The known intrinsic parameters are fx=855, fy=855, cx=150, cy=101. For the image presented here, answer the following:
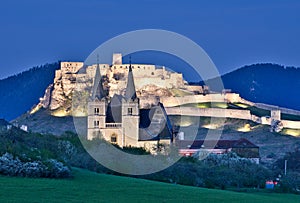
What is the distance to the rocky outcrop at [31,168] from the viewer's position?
85.3ft

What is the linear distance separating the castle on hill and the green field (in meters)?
39.5

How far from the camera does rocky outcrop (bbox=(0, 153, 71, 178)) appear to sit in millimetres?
26000

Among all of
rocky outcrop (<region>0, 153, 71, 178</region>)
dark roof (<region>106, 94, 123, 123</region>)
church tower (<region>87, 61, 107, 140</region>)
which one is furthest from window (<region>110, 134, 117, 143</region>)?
rocky outcrop (<region>0, 153, 71, 178</region>)

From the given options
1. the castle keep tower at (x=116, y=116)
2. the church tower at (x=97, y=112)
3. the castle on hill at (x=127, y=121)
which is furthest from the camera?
the church tower at (x=97, y=112)

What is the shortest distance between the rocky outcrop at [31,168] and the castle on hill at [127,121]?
39.8 metres

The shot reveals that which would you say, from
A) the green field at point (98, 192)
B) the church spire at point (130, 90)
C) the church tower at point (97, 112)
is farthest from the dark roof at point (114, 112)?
the green field at point (98, 192)

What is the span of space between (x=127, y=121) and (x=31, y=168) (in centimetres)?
4674

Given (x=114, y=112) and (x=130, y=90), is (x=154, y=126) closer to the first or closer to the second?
(x=130, y=90)

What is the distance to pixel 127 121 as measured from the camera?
7306 cm

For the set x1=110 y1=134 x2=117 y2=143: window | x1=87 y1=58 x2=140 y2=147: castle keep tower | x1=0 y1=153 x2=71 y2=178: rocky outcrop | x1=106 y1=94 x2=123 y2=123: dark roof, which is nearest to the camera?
x1=0 y1=153 x2=71 y2=178: rocky outcrop

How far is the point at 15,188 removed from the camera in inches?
901

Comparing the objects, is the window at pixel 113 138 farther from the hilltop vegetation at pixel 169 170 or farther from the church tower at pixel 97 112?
the hilltop vegetation at pixel 169 170

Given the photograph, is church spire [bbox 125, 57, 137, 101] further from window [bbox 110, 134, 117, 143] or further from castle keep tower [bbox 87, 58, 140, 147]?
window [bbox 110, 134, 117, 143]

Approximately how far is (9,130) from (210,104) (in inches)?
3578
